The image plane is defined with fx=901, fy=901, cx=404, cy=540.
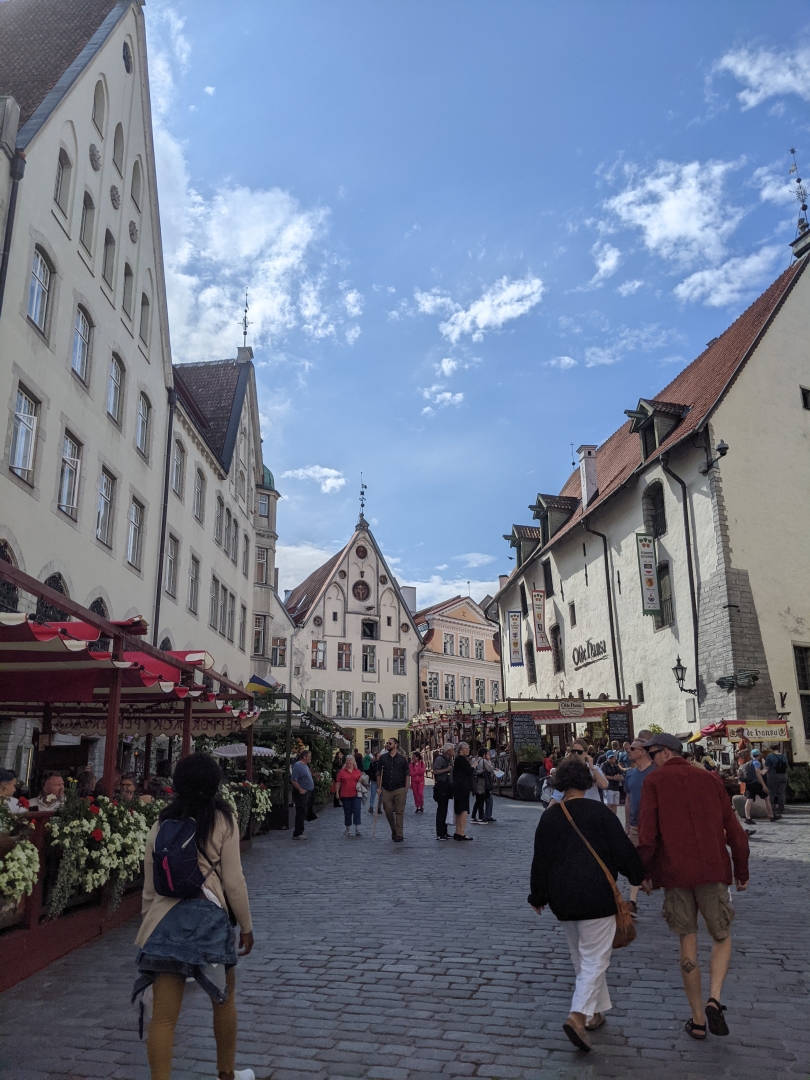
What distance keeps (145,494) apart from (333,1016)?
19.8 meters

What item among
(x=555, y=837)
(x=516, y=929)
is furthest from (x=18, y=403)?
(x=555, y=837)

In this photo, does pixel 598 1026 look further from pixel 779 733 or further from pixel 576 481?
pixel 576 481

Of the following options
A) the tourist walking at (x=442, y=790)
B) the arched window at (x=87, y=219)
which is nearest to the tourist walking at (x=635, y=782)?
the tourist walking at (x=442, y=790)

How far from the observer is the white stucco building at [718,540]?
81.1 ft

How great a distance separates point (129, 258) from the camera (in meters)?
23.0

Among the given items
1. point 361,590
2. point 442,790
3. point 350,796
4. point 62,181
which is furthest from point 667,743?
point 361,590

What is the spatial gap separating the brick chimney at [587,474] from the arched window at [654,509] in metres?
6.06

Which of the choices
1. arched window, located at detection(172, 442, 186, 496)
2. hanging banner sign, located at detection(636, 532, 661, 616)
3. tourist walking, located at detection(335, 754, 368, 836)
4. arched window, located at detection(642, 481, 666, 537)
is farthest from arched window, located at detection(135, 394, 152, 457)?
arched window, located at detection(642, 481, 666, 537)

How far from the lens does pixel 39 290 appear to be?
674 inches

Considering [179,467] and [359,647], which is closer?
[179,467]

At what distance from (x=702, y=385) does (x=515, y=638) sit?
1694 centimetres

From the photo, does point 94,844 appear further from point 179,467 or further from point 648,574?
point 648,574

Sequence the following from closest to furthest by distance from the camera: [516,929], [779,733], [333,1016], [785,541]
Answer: [333,1016] < [516,929] < [779,733] < [785,541]

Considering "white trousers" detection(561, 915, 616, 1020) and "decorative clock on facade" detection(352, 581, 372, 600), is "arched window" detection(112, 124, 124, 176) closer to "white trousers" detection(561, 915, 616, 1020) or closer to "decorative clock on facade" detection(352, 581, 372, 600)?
"white trousers" detection(561, 915, 616, 1020)
